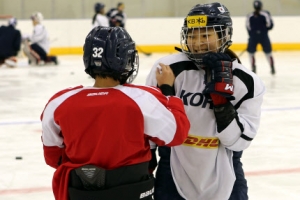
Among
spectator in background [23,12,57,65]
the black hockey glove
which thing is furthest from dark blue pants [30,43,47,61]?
the black hockey glove

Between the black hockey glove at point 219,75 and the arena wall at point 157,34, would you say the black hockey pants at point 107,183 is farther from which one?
the arena wall at point 157,34

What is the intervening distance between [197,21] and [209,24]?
48mm

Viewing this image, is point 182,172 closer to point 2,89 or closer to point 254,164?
point 254,164

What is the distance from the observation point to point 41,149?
5.21 meters

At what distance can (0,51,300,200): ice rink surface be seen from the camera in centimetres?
399

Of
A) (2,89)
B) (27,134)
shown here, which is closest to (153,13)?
(2,89)

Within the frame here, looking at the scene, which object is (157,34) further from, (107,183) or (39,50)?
(107,183)

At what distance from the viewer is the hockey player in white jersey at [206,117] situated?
89.7 inches

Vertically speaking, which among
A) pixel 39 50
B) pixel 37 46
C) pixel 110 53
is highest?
pixel 110 53

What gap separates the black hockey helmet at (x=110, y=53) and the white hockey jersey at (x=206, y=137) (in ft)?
1.13

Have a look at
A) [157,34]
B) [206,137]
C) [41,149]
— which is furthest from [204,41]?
[157,34]

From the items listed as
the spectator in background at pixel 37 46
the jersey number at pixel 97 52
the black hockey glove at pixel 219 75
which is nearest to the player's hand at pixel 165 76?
the black hockey glove at pixel 219 75

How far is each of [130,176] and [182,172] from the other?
41 centimetres

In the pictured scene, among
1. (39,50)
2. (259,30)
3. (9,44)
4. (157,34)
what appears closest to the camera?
(259,30)
